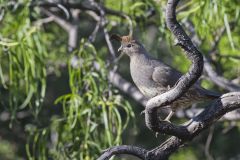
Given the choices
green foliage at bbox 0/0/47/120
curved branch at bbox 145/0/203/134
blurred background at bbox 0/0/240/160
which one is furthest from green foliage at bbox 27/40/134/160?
curved branch at bbox 145/0/203/134

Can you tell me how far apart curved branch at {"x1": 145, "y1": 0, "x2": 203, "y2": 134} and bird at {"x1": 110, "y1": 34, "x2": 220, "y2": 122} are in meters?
0.80

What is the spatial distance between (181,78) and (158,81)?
109 cm

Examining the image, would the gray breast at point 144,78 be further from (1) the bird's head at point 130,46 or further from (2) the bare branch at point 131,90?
(2) the bare branch at point 131,90

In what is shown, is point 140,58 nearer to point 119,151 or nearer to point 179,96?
point 119,151

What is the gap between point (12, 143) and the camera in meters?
6.38

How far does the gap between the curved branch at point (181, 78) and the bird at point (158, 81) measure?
803 mm

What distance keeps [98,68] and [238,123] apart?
1.55 m

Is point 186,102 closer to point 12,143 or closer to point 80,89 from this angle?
point 80,89

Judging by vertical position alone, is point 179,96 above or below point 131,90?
above

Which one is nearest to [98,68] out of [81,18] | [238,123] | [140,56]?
[140,56]

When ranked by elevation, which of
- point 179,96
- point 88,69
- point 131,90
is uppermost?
point 179,96

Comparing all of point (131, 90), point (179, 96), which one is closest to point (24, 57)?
point (131, 90)

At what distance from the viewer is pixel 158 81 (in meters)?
3.66

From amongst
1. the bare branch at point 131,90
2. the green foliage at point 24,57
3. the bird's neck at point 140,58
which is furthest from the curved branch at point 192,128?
the bare branch at point 131,90
